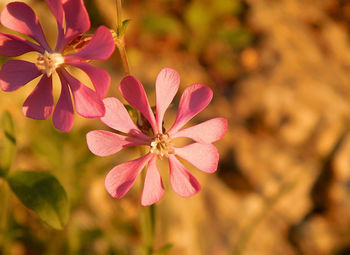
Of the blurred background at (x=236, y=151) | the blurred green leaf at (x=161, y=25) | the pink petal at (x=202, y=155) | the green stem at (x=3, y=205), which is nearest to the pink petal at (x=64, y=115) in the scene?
the pink petal at (x=202, y=155)

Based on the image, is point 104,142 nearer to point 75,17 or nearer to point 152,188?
point 152,188

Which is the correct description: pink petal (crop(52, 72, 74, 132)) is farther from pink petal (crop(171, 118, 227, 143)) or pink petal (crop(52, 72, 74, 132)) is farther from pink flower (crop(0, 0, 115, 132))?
pink petal (crop(171, 118, 227, 143))

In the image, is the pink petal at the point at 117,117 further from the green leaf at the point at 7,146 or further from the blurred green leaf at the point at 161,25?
the blurred green leaf at the point at 161,25

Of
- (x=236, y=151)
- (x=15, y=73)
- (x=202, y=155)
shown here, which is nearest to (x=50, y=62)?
(x=15, y=73)

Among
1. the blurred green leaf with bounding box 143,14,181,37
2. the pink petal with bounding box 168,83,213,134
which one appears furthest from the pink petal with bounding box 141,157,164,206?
the blurred green leaf with bounding box 143,14,181,37

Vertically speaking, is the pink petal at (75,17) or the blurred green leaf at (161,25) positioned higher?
the blurred green leaf at (161,25)

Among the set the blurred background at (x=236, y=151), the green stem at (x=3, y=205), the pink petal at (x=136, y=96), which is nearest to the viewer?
the pink petal at (x=136, y=96)
